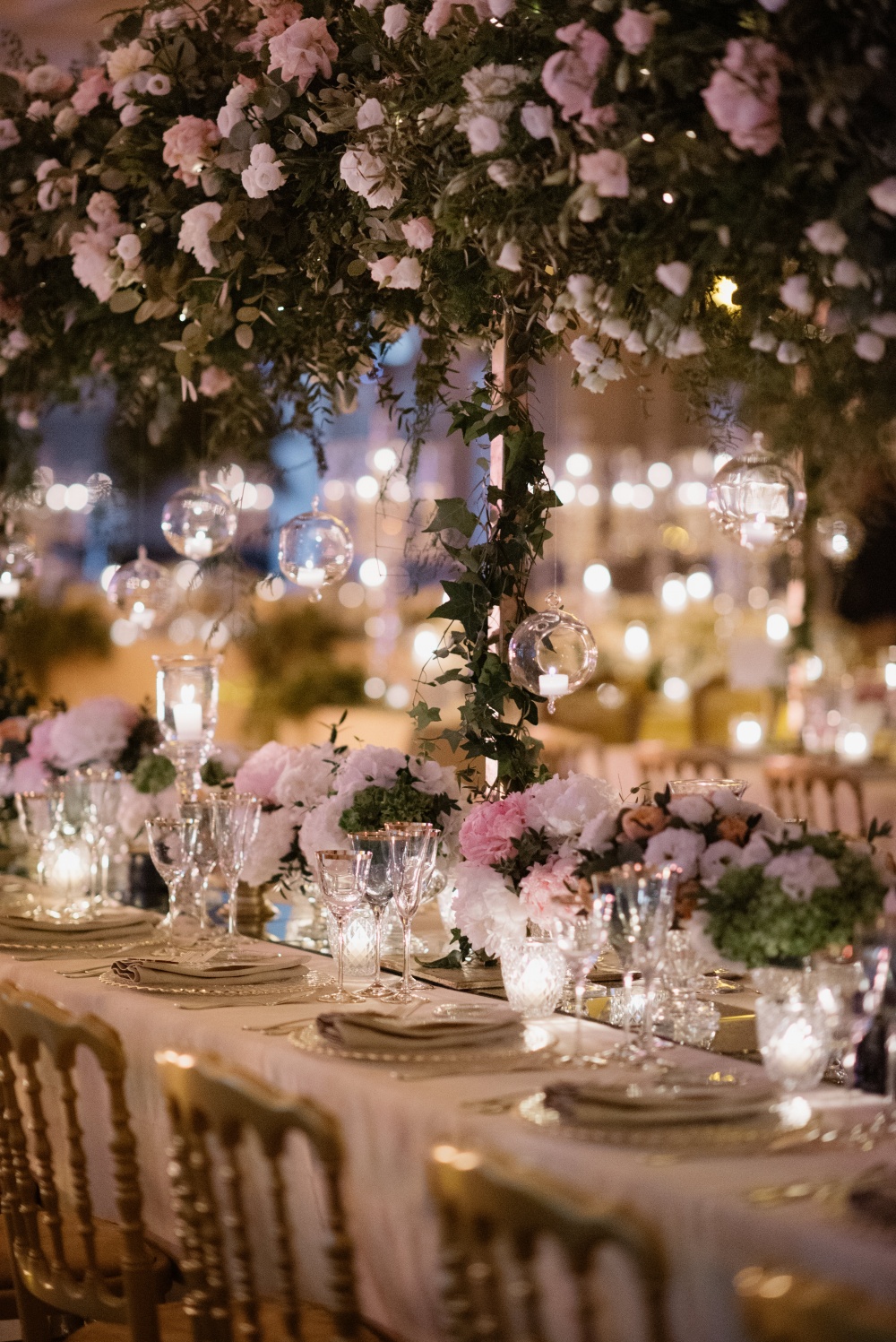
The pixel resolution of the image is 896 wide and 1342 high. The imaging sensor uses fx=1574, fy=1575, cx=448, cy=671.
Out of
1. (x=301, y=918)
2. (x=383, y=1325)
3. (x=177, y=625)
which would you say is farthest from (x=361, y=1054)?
(x=177, y=625)

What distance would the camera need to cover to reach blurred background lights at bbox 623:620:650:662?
10336mm

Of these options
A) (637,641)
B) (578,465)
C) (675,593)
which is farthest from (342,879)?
(578,465)

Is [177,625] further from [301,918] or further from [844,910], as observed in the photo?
[844,910]

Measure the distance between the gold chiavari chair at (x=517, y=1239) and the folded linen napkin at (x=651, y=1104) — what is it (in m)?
0.34

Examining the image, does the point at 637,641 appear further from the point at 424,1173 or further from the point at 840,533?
the point at 424,1173

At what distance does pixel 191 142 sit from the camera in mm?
3195

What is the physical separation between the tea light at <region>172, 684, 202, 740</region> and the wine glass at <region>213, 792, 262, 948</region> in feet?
1.52

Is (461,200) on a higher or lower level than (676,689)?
higher

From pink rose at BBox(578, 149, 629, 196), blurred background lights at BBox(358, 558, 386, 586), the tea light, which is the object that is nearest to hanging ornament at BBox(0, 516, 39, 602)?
blurred background lights at BBox(358, 558, 386, 586)

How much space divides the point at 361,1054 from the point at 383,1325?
0.34m

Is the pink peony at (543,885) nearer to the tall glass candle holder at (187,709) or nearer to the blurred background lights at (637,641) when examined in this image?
the tall glass candle holder at (187,709)

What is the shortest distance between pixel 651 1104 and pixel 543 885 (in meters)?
0.65

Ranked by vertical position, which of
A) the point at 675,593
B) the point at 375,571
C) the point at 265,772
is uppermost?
the point at 675,593

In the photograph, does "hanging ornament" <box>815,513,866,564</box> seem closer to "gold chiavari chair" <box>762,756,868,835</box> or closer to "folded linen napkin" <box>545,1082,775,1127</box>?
"gold chiavari chair" <box>762,756,868,835</box>
